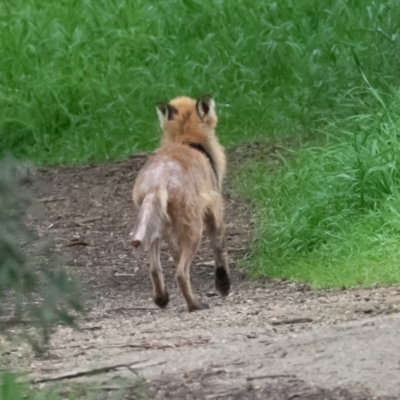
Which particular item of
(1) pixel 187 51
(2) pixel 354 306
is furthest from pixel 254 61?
(2) pixel 354 306

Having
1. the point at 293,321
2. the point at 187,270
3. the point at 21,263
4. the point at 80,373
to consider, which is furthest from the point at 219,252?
the point at 21,263

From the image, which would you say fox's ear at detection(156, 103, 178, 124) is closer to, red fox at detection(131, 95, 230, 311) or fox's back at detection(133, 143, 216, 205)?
red fox at detection(131, 95, 230, 311)

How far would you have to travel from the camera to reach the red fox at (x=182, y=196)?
5898mm

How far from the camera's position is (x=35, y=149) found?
11.3 meters

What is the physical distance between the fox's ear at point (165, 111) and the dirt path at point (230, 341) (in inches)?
46.1

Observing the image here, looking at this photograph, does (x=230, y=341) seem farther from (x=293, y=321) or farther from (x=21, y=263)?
(x=21, y=263)

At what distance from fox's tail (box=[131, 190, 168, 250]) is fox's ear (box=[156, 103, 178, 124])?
1.12 metres

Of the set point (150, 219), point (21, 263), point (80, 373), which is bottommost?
point (80, 373)

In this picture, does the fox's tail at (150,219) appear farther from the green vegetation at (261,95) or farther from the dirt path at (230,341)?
the green vegetation at (261,95)

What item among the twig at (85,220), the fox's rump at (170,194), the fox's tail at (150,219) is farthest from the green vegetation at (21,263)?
the twig at (85,220)

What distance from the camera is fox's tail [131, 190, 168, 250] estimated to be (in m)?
5.58

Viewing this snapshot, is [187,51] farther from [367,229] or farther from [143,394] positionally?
[143,394]

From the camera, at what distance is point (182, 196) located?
6.06 meters

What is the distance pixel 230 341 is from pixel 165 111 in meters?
2.66
